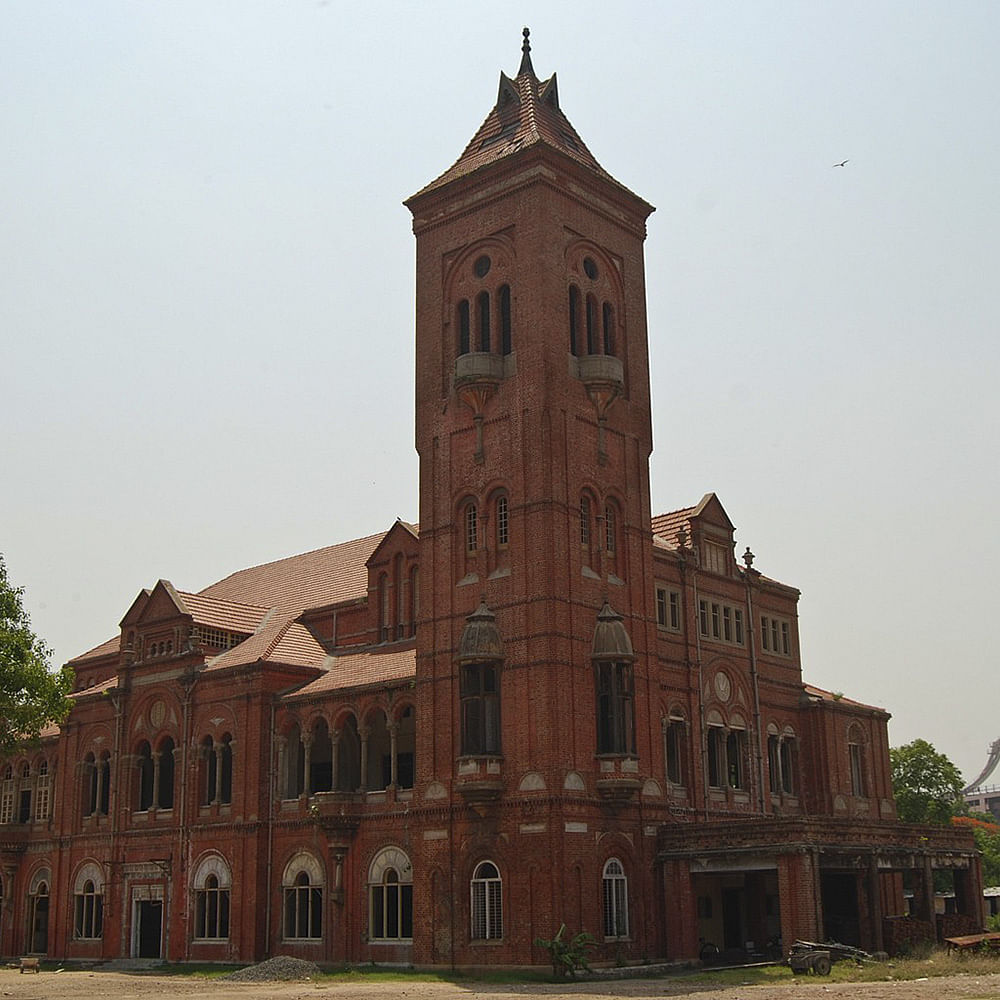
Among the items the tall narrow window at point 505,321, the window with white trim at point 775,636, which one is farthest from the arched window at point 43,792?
the window with white trim at point 775,636

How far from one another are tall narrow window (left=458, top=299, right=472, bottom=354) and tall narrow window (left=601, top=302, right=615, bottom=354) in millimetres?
4752

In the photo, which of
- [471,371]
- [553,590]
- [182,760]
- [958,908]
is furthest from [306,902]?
[958,908]

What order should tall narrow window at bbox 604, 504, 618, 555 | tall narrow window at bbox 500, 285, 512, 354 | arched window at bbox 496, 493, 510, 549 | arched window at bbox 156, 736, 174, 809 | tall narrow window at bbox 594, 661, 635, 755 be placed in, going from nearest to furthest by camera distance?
tall narrow window at bbox 594, 661, 635, 755 → arched window at bbox 496, 493, 510, 549 → tall narrow window at bbox 604, 504, 618, 555 → tall narrow window at bbox 500, 285, 512, 354 → arched window at bbox 156, 736, 174, 809

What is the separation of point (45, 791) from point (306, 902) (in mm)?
17959

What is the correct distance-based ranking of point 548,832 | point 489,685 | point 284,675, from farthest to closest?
1. point 284,675
2. point 489,685
3. point 548,832

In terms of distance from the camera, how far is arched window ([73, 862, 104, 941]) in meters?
53.1

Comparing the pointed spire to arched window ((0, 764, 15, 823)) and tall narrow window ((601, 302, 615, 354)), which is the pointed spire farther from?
arched window ((0, 764, 15, 823))

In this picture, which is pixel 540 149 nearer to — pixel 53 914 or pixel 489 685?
pixel 489 685

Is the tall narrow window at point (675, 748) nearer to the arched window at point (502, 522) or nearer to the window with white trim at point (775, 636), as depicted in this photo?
the window with white trim at point (775, 636)

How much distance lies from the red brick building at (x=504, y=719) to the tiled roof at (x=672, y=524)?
Answer: 0.14m

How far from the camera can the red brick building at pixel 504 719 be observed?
4062 cm

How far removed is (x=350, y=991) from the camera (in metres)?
35.2

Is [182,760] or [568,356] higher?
[568,356]

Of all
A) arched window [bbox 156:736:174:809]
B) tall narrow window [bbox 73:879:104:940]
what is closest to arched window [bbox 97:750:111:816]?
tall narrow window [bbox 73:879:104:940]
